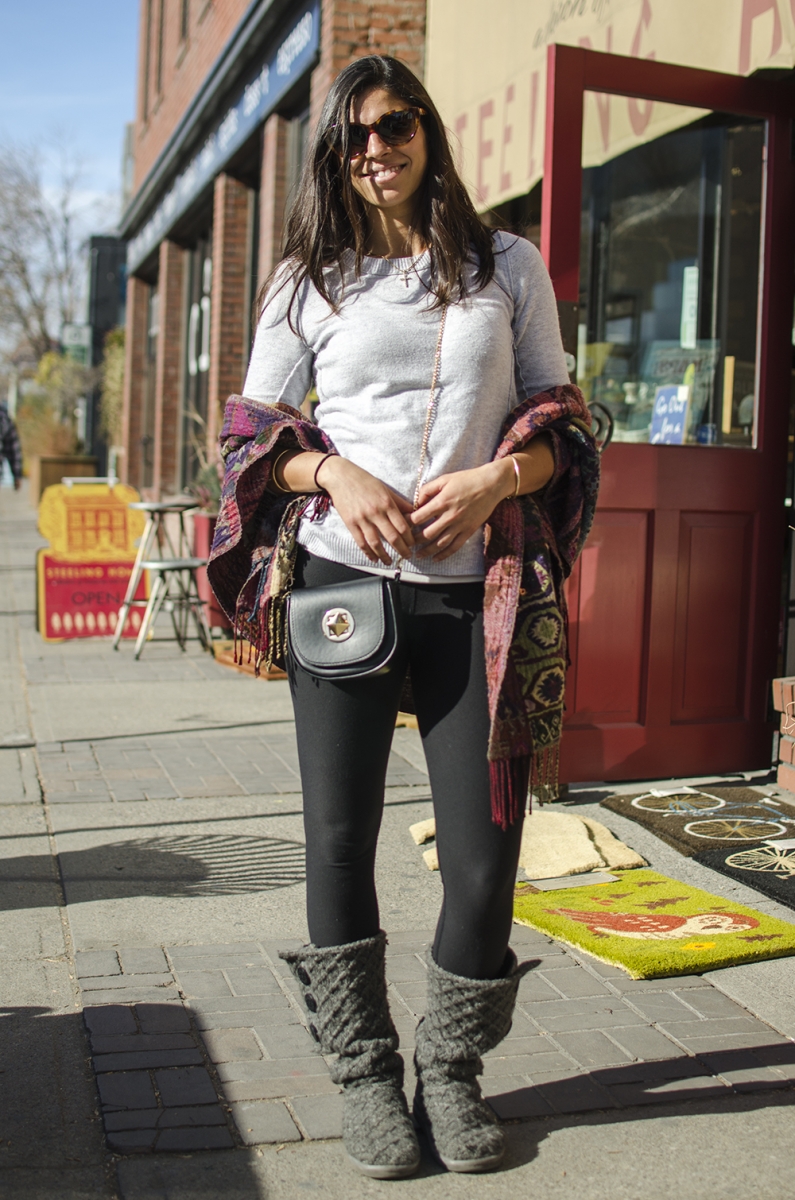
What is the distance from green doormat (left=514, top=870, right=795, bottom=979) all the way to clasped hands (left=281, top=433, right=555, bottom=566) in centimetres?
151

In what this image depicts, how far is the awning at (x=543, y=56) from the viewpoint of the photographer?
15.8 feet

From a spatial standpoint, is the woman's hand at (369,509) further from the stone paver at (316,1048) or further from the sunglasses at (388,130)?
the stone paver at (316,1048)

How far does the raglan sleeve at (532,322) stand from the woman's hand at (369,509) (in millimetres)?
389

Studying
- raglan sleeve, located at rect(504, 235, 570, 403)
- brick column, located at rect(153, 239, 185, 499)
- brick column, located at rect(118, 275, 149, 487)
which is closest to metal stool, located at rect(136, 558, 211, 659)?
raglan sleeve, located at rect(504, 235, 570, 403)

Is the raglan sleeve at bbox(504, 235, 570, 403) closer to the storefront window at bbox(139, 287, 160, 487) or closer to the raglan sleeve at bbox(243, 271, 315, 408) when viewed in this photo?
the raglan sleeve at bbox(243, 271, 315, 408)

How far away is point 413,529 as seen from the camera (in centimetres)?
212

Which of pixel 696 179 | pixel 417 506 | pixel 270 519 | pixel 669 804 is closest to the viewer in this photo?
pixel 417 506

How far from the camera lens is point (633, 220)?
6.36 m

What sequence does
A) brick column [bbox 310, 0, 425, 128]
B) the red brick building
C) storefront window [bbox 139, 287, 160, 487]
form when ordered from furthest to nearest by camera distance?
1. storefront window [bbox 139, 287, 160, 487]
2. the red brick building
3. brick column [bbox 310, 0, 425, 128]

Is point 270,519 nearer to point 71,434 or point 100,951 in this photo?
point 100,951

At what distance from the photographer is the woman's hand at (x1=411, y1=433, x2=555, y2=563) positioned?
2.09 m

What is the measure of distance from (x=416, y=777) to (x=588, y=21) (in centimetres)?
357

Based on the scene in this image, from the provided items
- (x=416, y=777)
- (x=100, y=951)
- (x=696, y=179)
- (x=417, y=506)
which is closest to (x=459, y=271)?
(x=417, y=506)

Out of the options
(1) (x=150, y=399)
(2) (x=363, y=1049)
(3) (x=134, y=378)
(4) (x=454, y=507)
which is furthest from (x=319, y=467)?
(3) (x=134, y=378)
